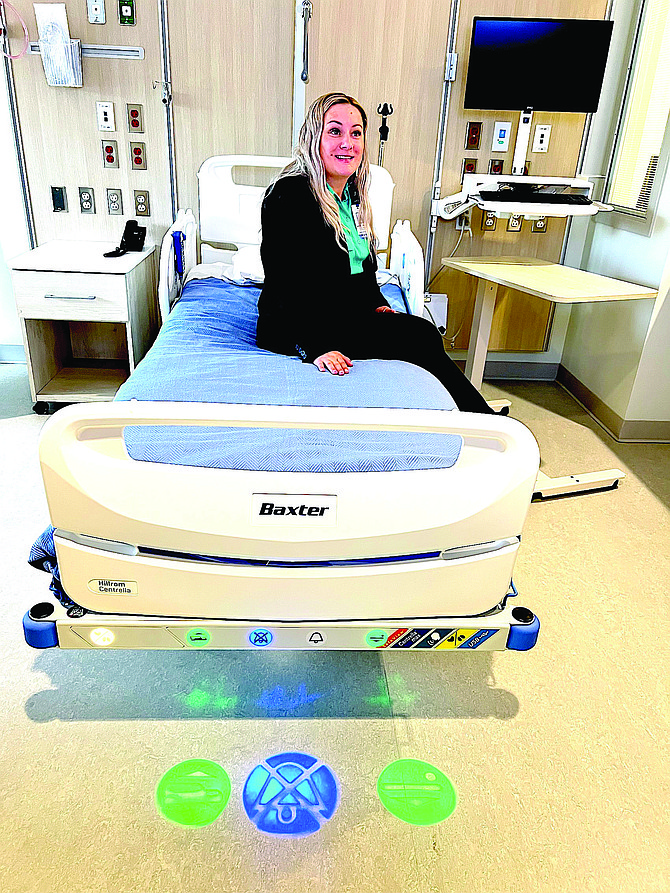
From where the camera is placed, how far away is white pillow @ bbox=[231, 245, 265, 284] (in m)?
3.24

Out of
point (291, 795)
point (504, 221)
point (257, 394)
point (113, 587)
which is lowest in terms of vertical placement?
point (291, 795)

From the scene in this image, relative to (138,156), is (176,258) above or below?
below

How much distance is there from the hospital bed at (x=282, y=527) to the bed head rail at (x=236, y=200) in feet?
7.23

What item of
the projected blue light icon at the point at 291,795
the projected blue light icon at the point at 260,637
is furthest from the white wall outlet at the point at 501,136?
the projected blue light icon at the point at 291,795

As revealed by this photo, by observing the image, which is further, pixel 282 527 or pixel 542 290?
pixel 542 290

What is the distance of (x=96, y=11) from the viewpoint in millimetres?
3230

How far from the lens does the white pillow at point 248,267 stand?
3.24 m

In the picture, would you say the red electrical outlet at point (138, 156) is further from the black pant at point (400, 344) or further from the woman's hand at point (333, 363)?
the woman's hand at point (333, 363)

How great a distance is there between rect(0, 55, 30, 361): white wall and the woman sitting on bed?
1.96 meters

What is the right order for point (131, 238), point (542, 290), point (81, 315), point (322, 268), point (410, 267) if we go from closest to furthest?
point (322, 268) → point (542, 290) → point (410, 267) → point (81, 315) → point (131, 238)

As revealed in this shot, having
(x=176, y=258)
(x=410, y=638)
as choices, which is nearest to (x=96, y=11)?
(x=176, y=258)

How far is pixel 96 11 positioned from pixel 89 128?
1.75 feet

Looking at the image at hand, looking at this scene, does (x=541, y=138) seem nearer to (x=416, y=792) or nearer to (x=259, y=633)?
(x=259, y=633)

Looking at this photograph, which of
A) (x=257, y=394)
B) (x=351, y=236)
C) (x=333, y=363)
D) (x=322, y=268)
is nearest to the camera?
(x=257, y=394)
